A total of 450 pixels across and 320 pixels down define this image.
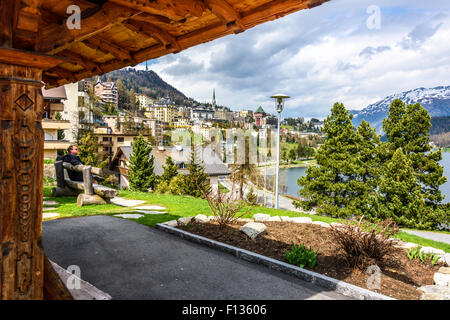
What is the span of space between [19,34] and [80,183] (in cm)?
869

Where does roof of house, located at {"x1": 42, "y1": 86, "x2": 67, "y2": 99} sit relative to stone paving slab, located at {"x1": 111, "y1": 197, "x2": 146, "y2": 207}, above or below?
above

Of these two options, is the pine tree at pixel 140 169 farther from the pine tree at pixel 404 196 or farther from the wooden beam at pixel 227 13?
the wooden beam at pixel 227 13

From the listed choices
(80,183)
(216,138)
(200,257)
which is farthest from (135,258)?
(216,138)

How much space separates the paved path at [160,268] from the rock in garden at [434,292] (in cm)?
111

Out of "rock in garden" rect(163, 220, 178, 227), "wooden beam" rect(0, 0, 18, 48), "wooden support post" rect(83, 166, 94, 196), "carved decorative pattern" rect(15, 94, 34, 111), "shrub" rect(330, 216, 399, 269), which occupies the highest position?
"wooden beam" rect(0, 0, 18, 48)

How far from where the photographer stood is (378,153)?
21.5m

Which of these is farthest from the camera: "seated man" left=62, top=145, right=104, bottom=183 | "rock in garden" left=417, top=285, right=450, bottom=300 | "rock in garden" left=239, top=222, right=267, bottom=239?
"seated man" left=62, top=145, right=104, bottom=183

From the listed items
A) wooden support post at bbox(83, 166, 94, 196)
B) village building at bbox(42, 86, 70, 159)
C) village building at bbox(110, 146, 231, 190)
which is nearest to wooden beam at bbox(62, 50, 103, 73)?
wooden support post at bbox(83, 166, 94, 196)

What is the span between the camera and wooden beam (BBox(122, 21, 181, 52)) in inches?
157

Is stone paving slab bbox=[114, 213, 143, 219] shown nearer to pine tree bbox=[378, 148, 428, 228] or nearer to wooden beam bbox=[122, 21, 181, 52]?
wooden beam bbox=[122, 21, 181, 52]

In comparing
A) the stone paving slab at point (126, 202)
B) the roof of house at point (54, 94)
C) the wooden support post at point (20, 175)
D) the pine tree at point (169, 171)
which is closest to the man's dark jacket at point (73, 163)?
the stone paving slab at point (126, 202)

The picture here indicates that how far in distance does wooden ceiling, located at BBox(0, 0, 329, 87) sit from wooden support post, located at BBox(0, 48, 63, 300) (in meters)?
0.24

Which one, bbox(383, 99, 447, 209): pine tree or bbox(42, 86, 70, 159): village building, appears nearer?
bbox(383, 99, 447, 209): pine tree

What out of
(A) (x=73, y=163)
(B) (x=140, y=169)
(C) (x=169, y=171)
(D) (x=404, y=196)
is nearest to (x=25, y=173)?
(A) (x=73, y=163)
